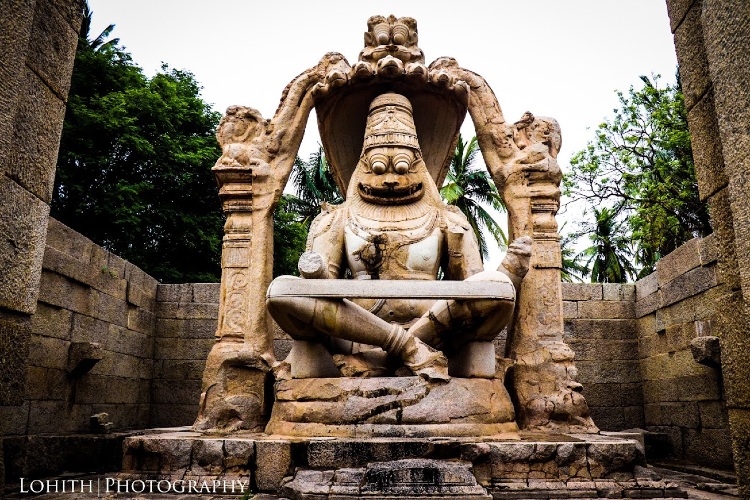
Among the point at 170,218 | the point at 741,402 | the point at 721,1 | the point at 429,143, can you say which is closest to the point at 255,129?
the point at 429,143

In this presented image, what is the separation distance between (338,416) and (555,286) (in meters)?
2.45

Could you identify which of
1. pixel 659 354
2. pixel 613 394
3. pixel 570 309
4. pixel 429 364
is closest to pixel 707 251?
pixel 659 354

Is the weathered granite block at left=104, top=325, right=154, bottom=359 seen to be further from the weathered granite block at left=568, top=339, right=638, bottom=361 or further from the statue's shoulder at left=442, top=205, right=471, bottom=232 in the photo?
the weathered granite block at left=568, top=339, right=638, bottom=361

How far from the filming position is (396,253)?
5375 mm

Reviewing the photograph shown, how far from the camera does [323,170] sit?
25.2 m

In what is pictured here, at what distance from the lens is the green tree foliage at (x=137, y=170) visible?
52.1 feet

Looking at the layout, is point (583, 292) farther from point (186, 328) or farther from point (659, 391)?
point (186, 328)

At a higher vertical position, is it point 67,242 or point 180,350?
point 67,242

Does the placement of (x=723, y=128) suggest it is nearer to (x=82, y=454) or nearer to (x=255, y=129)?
(x=255, y=129)

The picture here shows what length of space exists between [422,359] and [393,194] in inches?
67.8

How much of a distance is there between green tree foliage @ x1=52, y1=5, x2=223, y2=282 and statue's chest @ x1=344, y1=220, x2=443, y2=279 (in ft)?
38.1

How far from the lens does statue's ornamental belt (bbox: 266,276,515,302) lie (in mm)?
4254

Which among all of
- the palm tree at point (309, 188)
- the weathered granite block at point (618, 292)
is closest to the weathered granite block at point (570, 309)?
the weathered granite block at point (618, 292)

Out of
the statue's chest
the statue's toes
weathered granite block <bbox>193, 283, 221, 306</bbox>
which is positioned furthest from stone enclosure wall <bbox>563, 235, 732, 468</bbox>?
weathered granite block <bbox>193, 283, 221, 306</bbox>
